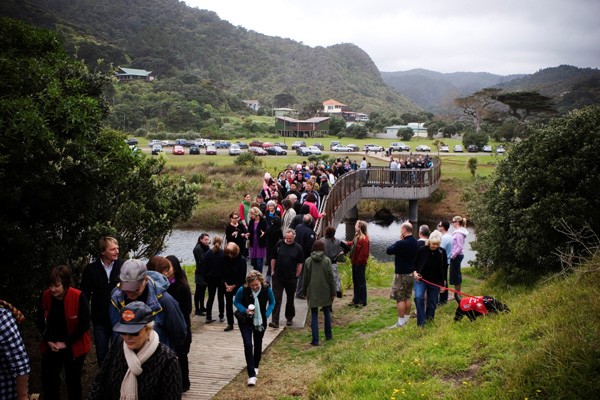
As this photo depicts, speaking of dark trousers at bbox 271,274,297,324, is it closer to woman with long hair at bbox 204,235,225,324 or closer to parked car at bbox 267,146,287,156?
woman with long hair at bbox 204,235,225,324

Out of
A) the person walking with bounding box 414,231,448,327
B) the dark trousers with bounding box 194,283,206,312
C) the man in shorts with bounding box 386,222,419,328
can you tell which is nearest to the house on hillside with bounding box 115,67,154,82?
the dark trousers with bounding box 194,283,206,312

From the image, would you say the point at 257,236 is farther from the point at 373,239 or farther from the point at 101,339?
the point at 373,239

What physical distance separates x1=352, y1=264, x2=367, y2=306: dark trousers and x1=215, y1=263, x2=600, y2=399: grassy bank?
178 cm

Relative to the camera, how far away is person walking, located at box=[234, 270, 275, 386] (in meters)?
6.92

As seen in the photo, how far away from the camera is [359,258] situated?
1045 centimetres

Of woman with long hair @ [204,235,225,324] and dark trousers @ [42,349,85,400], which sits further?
woman with long hair @ [204,235,225,324]

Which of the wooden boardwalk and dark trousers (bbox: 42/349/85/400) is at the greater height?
dark trousers (bbox: 42/349/85/400)

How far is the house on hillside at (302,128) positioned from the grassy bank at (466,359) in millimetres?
86865

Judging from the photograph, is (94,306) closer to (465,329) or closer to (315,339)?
(315,339)

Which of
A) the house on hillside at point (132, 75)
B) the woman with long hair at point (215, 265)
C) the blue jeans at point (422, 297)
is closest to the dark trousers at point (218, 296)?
the woman with long hair at point (215, 265)

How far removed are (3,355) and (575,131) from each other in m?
9.17

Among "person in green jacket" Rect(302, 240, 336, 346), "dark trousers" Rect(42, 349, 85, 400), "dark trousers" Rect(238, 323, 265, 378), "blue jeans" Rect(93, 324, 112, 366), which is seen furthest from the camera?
"person in green jacket" Rect(302, 240, 336, 346)

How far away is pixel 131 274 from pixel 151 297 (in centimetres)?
37

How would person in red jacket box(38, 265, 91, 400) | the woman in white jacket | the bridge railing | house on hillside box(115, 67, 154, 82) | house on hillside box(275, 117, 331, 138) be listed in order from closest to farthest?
person in red jacket box(38, 265, 91, 400), the woman in white jacket, the bridge railing, house on hillside box(275, 117, 331, 138), house on hillside box(115, 67, 154, 82)
